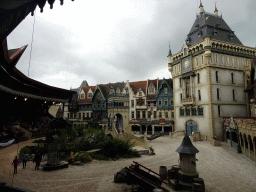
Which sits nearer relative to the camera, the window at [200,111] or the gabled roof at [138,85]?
the window at [200,111]

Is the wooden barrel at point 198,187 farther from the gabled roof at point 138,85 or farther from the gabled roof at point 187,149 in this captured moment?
the gabled roof at point 138,85

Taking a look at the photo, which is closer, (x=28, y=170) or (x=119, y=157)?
(x=28, y=170)

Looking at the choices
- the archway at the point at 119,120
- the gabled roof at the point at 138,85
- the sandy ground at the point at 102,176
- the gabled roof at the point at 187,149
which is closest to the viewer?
the gabled roof at the point at 187,149

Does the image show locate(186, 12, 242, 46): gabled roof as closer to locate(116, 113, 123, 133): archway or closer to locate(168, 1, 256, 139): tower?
locate(168, 1, 256, 139): tower

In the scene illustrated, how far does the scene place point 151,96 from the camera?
151 ft

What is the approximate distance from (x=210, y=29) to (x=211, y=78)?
36.9 ft

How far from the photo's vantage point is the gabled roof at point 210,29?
112 feet

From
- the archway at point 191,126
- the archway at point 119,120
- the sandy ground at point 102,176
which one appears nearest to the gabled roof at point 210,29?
the archway at point 191,126

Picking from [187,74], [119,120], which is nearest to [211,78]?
[187,74]

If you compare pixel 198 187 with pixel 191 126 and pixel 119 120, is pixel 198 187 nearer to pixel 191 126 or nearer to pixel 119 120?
pixel 191 126

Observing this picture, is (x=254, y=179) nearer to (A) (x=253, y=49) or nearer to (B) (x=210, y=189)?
(B) (x=210, y=189)

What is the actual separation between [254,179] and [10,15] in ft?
55.6

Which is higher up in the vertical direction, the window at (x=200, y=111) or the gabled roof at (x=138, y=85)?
the gabled roof at (x=138, y=85)

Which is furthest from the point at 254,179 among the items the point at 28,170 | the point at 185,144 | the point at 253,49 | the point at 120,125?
the point at 120,125
